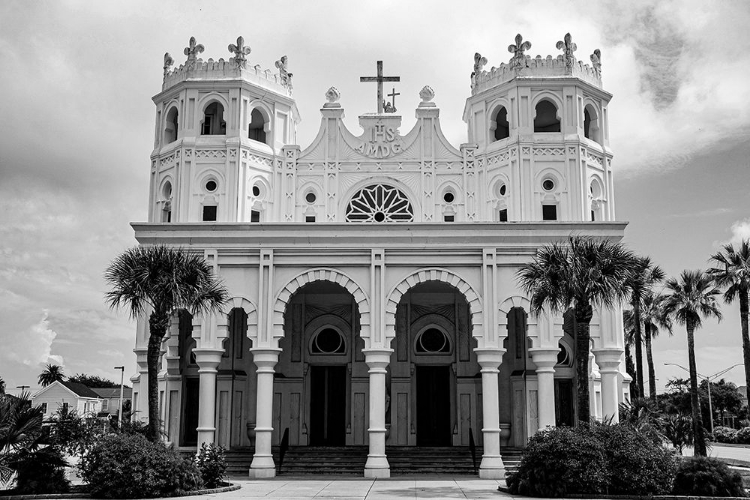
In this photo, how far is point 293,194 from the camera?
116 feet

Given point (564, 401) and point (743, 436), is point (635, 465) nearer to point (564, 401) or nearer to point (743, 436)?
point (564, 401)

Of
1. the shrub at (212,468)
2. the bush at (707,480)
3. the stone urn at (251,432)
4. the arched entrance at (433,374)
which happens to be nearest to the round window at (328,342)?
the arched entrance at (433,374)

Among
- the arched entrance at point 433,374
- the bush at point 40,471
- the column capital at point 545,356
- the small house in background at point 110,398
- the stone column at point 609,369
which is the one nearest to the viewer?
the bush at point 40,471

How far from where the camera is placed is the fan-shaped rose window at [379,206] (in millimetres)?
34750

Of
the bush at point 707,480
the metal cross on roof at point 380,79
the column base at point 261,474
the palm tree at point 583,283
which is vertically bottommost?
the column base at point 261,474

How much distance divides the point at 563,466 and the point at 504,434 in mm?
11435

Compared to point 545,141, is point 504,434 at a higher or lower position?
lower

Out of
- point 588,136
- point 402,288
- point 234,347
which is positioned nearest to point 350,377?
point 234,347

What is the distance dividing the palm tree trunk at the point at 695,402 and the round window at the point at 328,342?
15.0 metres

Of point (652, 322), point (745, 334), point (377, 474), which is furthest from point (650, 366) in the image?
point (377, 474)

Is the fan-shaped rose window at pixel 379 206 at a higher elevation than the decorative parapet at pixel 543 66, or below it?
below

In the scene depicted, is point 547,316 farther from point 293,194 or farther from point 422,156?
point 293,194

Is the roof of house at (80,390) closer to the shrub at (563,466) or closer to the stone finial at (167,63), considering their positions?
the stone finial at (167,63)

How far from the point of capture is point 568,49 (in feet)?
117
